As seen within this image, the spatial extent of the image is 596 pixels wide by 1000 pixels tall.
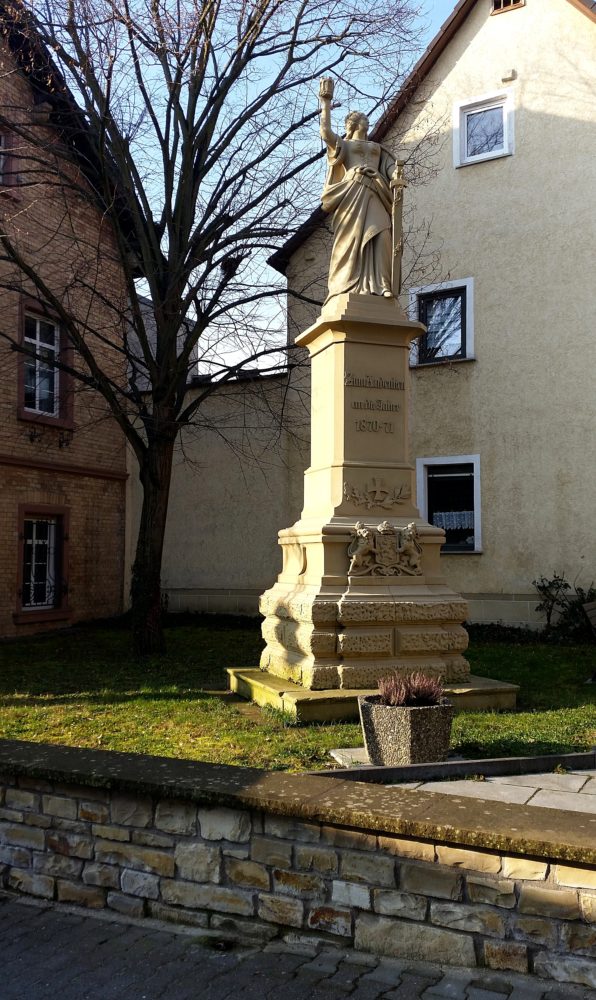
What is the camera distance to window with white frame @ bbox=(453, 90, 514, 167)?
1417 centimetres

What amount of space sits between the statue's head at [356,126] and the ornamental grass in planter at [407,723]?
18.2ft

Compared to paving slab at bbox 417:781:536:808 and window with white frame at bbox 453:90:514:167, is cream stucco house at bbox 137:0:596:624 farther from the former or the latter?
paving slab at bbox 417:781:536:808

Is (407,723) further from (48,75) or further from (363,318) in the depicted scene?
(48,75)

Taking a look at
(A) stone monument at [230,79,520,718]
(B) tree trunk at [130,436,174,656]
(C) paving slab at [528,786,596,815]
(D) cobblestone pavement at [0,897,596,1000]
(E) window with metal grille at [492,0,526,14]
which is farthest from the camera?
(E) window with metal grille at [492,0,526,14]

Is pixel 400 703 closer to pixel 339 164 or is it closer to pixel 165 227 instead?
pixel 339 164

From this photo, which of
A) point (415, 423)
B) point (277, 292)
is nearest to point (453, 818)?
point (277, 292)

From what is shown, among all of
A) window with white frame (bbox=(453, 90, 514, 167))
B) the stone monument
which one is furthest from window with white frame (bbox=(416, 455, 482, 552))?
the stone monument

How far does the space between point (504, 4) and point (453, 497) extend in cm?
841

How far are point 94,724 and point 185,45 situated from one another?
8377 mm

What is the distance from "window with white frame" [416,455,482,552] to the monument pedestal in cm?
649

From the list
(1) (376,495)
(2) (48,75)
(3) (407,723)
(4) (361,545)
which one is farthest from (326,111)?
(2) (48,75)

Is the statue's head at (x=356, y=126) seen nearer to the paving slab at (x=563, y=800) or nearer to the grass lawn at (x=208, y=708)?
the grass lawn at (x=208, y=708)

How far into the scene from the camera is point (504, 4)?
14336 mm

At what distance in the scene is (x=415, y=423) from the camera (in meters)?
14.8
